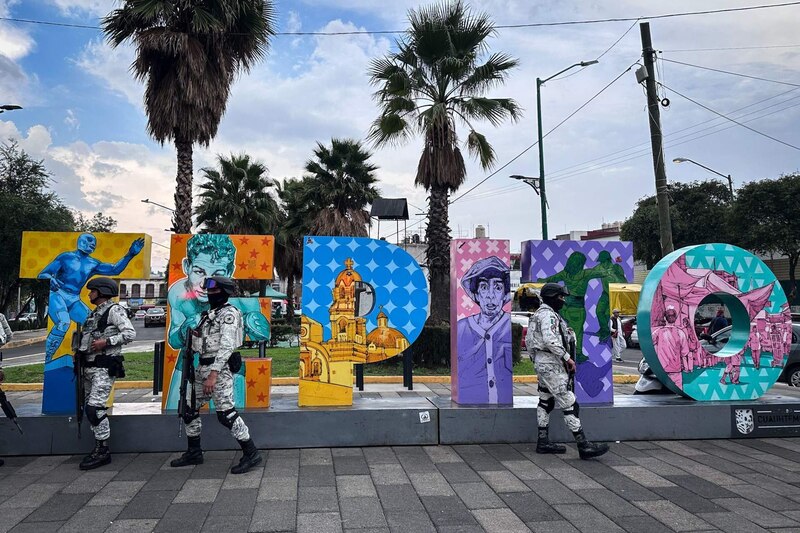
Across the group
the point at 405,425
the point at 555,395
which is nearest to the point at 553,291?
the point at 555,395

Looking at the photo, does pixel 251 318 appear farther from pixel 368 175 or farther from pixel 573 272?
pixel 368 175

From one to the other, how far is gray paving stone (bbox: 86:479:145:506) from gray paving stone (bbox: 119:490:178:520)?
0.28ft

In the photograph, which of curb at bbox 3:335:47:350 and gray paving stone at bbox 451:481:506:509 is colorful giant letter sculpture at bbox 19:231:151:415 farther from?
curb at bbox 3:335:47:350

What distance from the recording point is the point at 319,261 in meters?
6.68

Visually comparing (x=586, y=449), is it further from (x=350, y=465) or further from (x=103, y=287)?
(x=103, y=287)

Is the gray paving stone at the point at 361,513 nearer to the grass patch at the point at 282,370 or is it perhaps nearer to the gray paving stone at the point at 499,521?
the gray paving stone at the point at 499,521

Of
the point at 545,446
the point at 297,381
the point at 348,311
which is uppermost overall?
the point at 348,311

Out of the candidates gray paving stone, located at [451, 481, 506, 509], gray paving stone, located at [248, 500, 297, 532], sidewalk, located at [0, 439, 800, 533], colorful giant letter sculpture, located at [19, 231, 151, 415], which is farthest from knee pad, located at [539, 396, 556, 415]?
colorful giant letter sculpture, located at [19, 231, 151, 415]

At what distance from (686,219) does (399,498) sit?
117ft

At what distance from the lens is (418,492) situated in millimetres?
4742

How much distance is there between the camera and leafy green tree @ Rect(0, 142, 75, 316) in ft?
75.2

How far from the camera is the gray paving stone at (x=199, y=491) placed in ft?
14.8

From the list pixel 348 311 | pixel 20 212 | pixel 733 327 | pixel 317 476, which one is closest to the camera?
pixel 317 476

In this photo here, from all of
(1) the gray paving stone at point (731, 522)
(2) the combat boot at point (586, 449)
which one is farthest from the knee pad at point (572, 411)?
(1) the gray paving stone at point (731, 522)
